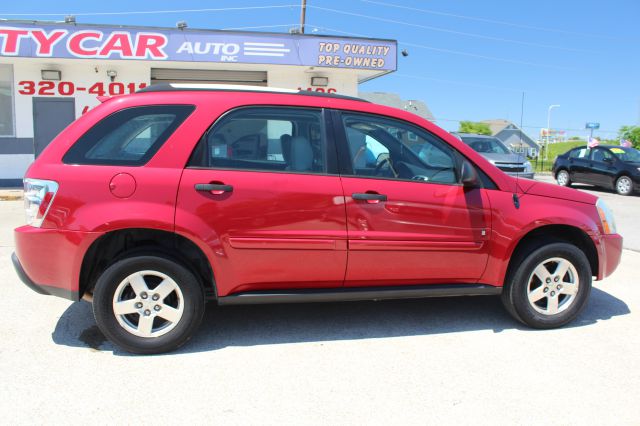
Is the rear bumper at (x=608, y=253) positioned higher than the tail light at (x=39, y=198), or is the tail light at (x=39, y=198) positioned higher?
the tail light at (x=39, y=198)

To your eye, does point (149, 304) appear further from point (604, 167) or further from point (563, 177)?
point (563, 177)

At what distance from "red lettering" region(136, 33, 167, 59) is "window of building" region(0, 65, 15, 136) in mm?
3751

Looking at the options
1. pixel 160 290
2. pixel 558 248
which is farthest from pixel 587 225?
pixel 160 290

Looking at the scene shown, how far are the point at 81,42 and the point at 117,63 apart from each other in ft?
3.23

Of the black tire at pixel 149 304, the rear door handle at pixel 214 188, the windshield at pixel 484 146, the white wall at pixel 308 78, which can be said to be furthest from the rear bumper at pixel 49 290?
the windshield at pixel 484 146

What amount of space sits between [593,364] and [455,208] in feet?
4.56

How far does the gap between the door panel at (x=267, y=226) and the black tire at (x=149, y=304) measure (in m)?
0.22

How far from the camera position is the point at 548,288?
409cm

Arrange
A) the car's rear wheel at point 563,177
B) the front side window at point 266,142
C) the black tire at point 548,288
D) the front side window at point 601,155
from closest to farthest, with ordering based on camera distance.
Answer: the front side window at point 266,142, the black tire at point 548,288, the front side window at point 601,155, the car's rear wheel at point 563,177

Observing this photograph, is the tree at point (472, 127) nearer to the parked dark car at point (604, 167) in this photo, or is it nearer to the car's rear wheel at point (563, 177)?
the car's rear wheel at point (563, 177)

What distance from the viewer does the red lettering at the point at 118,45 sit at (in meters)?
13.1

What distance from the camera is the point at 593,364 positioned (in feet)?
11.5

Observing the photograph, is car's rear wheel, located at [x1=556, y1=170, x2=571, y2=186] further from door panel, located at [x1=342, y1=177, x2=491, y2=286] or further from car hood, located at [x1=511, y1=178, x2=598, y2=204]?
door panel, located at [x1=342, y1=177, x2=491, y2=286]

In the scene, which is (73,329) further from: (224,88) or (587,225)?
(587,225)
